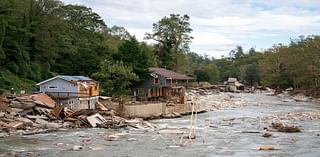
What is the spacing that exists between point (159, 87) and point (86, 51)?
10.7m

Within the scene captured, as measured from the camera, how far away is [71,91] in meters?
45.4

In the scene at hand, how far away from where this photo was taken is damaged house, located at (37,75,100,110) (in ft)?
145

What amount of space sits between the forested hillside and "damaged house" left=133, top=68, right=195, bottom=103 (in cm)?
218

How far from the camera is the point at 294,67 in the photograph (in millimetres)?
90125

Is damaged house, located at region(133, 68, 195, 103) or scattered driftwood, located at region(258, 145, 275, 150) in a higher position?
damaged house, located at region(133, 68, 195, 103)

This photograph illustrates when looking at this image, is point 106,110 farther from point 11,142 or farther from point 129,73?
point 11,142

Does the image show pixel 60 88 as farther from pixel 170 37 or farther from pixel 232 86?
pixel 232 86

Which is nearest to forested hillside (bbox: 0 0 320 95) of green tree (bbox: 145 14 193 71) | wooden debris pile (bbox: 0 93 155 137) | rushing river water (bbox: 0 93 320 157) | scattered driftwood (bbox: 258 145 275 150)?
green tree (bbox: 145 14 193 71)

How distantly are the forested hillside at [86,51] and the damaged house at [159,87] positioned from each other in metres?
2.18

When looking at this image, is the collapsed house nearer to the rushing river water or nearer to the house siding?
the house siding

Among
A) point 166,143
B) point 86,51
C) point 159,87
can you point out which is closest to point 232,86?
point 159,87

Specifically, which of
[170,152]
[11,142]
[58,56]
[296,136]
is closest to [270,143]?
[296,136]

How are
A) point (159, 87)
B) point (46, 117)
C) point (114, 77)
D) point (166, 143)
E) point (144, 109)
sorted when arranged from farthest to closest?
point (159, 87), point (114, 77), point (144, 109), point (46, 117), point (166, 143)

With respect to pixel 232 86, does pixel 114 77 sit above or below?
above
